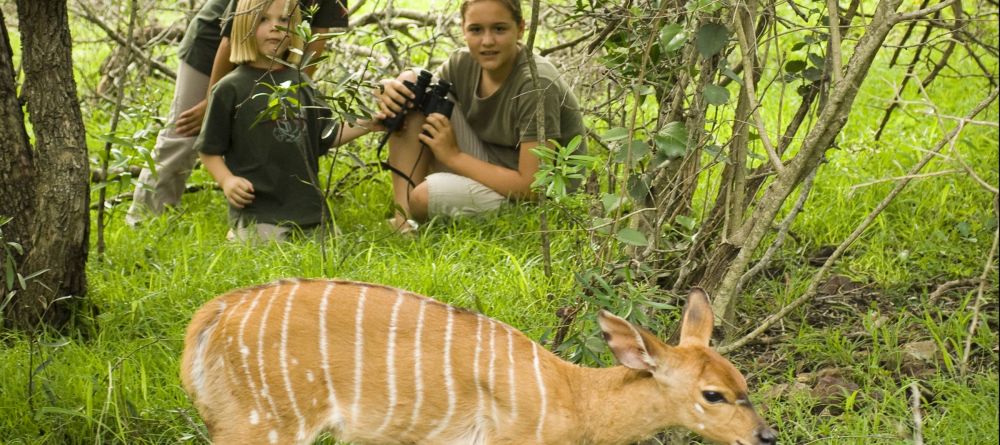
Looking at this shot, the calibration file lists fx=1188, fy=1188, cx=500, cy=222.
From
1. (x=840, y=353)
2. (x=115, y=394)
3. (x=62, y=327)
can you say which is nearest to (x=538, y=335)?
(x=840, y=353)

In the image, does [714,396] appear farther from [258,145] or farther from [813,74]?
[258,145]

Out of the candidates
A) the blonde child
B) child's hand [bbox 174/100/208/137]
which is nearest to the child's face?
the blonde child

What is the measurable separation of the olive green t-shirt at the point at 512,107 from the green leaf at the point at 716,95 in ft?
4.90

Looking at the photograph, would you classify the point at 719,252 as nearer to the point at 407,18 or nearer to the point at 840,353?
the point at 840,353

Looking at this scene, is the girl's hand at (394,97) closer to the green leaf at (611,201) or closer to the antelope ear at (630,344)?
the green leaf at (611,201)

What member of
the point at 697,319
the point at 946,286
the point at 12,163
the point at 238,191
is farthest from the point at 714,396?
the point at 238,191

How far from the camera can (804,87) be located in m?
4.18

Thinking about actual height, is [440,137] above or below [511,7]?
below

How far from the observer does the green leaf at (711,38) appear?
350 cm

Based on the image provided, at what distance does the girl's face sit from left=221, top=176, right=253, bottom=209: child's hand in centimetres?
117

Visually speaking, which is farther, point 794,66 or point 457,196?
point 457,196

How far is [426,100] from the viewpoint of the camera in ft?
18.2

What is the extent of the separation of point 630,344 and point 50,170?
2.24m

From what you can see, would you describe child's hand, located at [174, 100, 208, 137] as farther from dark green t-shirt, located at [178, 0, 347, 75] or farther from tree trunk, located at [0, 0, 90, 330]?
tree trunk, located at [0, 0, 90, 330]
